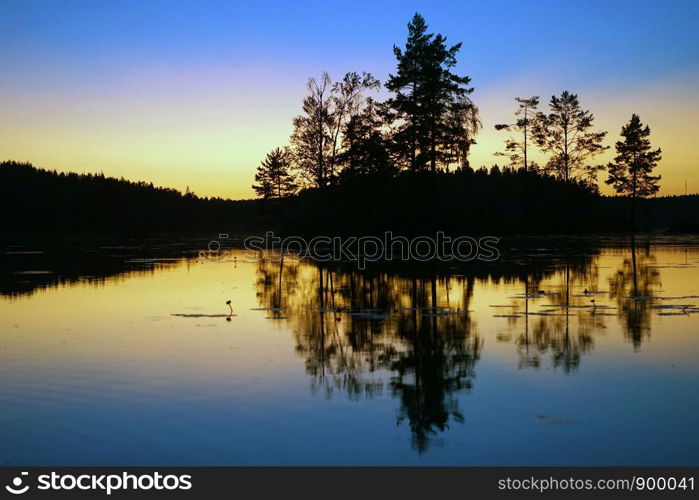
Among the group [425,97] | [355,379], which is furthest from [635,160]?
[355,379]

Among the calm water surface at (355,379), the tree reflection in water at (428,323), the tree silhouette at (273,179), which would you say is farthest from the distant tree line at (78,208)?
the calm water surface at (355,379)

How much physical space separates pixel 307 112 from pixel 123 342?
54.2m

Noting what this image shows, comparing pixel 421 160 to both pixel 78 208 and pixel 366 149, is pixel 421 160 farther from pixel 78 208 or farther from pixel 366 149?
pixel 78 208

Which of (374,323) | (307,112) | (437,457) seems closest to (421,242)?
(307,112)

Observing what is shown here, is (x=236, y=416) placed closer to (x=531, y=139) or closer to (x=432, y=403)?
(x=432, y=403)

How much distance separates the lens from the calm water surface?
241 inches

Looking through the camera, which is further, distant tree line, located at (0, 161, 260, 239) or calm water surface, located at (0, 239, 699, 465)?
Answer: distant tree line, located at (0, 161, 260, 239)

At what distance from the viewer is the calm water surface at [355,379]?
6117mm

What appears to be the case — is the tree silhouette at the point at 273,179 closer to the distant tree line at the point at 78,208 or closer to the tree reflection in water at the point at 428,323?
the distant tree line at the point at 78,208

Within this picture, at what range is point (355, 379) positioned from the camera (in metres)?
8.84

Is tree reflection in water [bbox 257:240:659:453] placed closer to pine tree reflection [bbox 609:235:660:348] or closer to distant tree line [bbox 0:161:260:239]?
pine tree reflection [bbox 609:235:660:348]

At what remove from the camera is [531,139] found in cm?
6900

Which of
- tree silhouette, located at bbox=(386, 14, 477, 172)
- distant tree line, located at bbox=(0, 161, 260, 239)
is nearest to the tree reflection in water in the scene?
tree silhouette, located at bbox=(386, 14, 477, 172)

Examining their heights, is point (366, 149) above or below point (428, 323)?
above
